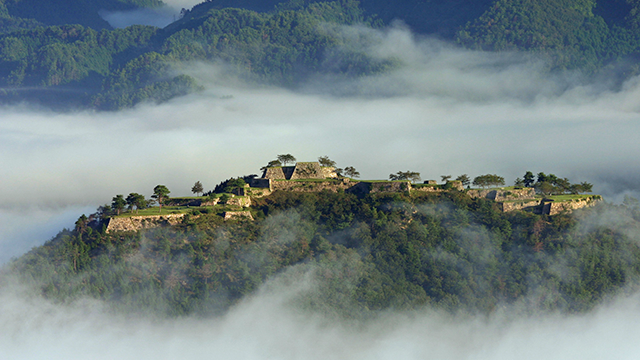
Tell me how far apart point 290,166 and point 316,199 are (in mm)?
9983

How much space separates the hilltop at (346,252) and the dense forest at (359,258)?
0.63ft

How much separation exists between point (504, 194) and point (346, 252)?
30644 millimetres

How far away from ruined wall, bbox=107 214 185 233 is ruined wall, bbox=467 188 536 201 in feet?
169

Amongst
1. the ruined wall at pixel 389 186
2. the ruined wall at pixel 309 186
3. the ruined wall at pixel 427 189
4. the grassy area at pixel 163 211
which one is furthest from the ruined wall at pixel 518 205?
the grassy area at pixel 163 211

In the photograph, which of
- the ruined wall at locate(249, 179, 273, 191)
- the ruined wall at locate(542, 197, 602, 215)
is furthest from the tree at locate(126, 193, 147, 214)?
the ruined wall at locate(542, 197, 602, 215)

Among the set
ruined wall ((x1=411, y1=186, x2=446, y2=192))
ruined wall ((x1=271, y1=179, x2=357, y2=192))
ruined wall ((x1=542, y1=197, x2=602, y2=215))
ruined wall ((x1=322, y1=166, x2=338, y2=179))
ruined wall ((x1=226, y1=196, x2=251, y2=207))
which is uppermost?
ruined wall ((x1=322, y1=166, x2=338, y2=179))

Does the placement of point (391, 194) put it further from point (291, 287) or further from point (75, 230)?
point (75, 230)

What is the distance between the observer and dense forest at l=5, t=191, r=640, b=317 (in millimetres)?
115625

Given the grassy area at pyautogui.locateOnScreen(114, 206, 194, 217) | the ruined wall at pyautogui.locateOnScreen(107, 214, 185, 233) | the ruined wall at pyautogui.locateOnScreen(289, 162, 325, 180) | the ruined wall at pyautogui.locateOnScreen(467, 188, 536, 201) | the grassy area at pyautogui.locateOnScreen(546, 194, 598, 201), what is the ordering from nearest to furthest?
the ruined wall at pyautogui.locateOnScreen(107, 214, 185, 233)
the grassy area at pyautogui.locateOnScreen(114, 206, 194, 217)
the grassy area at pyautogui.locateOnScreen(546, 194, 598, 201)
the ruined wall at pyautogui.locateOnScreen(467, 188, 536, 201)
the ruined wall at pyautogui.locateOnScreen(289, 162, 325, 180)

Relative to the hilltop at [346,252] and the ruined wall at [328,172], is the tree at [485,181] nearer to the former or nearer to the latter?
the hilltop at [346,252]

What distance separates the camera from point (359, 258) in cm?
12750

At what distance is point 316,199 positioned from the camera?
133875 mm

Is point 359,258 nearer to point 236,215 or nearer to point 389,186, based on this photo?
point 389,186

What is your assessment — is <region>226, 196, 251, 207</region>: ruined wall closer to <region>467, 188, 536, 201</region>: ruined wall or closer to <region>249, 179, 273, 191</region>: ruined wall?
<region>249, 179, 273, 191</region>: ruined wall
